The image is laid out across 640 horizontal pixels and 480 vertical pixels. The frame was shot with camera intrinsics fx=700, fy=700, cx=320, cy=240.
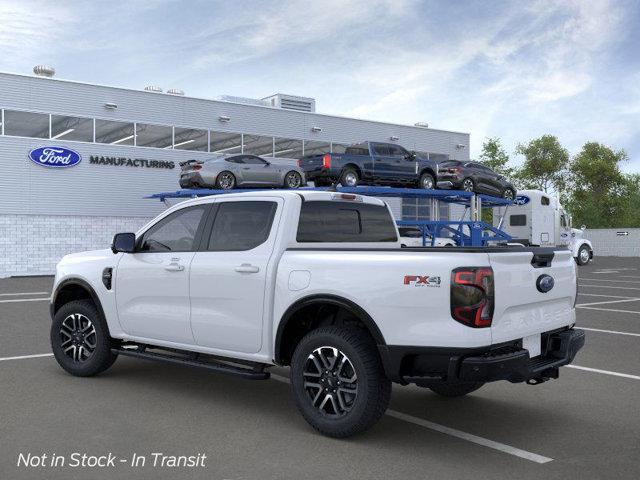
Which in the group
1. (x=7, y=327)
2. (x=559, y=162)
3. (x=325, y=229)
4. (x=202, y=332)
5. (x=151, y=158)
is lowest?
(x=7, y=327)

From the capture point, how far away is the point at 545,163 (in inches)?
2911

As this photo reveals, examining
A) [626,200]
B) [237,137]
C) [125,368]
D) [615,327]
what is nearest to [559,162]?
[626,200]

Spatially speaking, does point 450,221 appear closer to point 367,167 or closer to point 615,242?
point 367,167

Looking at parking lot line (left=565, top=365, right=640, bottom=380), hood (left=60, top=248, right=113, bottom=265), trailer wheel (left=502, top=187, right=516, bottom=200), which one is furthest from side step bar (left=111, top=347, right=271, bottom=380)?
trailer wheel (left=502, top=187, right=516, bottom=200)

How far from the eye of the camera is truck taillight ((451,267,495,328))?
4574mm

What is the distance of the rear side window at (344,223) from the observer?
19.5 feet

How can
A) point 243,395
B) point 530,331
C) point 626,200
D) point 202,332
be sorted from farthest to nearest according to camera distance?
point 626,200, point 243,395, point 202,332, point 530,331

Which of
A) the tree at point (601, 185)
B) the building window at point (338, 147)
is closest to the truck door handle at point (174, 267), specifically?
the building window at point (338, 147)

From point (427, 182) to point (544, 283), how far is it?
17.5m

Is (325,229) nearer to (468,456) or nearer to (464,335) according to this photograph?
(464,335)

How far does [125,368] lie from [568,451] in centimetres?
479

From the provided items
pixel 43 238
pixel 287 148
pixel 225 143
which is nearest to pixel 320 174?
pixel 225 143

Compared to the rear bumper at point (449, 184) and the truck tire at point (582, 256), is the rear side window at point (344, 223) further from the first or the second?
the truck tire at point (582, 256)

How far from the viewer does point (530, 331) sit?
5.00 metres
